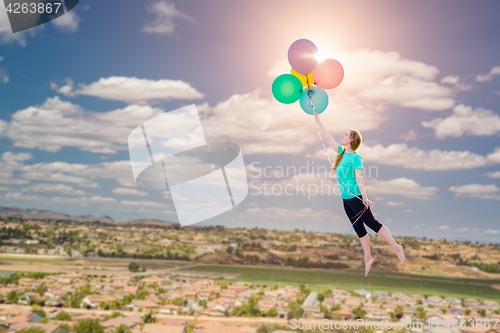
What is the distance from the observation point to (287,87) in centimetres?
315

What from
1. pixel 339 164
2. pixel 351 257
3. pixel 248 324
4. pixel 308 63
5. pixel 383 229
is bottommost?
pixel 248 324

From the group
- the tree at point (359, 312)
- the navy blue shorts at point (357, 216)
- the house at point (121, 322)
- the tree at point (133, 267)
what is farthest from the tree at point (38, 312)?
the navy blue shorts at point (357, 216)

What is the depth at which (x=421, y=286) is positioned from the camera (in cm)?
4831

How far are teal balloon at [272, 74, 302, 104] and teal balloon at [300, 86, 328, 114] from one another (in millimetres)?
96

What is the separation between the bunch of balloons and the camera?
313 centimetres

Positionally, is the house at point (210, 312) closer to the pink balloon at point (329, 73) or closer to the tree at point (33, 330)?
the tree at point (33, 330)

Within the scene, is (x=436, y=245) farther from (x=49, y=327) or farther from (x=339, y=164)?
(x=339, y=164)

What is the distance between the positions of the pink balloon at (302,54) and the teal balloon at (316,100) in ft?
0.73

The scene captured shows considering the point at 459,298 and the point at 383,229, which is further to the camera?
the point at 459,298

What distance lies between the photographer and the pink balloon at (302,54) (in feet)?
10.2

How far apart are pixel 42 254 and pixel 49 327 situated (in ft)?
112

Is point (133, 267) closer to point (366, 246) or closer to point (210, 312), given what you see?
point (210, 312)

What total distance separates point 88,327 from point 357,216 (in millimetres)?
31413

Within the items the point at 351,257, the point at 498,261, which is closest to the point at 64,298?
the point at 351,257
